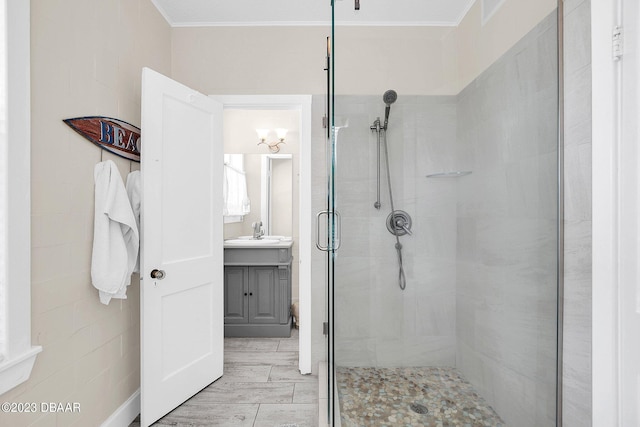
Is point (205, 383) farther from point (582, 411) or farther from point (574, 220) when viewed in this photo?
point (574, 220)

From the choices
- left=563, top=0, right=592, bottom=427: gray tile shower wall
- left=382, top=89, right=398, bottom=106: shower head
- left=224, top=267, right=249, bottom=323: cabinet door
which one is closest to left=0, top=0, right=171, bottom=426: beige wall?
left=224, top=267, right=249, bottom=323: cabinet door

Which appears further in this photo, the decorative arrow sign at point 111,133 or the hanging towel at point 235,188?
the hanging towel at point 235,188

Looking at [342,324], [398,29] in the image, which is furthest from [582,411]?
[398,29]

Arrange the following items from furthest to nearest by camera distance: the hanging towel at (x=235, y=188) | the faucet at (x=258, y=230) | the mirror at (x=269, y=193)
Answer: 1. the mirror at (x=269, y=193)
2. the faucet at (x=258, y=230)
3. the hanging towel at (x=235, y=188)

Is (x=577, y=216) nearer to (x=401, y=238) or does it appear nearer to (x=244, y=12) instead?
(x=401, y=238)

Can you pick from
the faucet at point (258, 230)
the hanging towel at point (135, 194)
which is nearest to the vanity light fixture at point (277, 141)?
the faucet at point (258, 230)

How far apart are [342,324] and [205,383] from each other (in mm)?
1356

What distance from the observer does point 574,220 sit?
1.17 metres

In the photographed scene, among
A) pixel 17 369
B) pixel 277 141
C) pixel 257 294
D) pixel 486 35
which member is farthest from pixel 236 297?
pixel 486 35

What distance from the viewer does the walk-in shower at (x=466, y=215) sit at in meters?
1.23

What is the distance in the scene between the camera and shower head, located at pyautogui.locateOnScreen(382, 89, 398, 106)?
1271 mm

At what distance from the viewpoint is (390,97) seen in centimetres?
128

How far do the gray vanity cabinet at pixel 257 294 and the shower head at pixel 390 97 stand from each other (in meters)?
2.10
